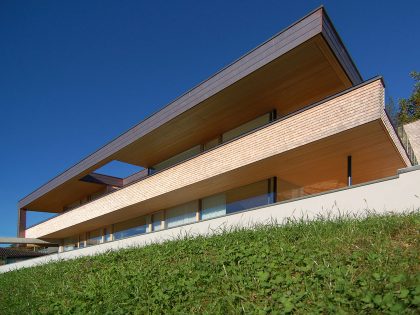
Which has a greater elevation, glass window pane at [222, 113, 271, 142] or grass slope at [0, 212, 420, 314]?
glass window pane at [222, 113, 271, 142]

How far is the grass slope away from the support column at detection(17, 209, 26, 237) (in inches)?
980

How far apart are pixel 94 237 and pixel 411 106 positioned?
89.8ft

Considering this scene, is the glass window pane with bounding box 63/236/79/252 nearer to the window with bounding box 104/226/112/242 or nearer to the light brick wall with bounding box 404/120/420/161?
the window with bounding box 104/226/112/242

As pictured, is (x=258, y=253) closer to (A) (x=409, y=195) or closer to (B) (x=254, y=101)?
(A) (x=409, y=195)

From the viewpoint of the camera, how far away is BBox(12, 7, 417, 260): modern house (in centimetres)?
1055

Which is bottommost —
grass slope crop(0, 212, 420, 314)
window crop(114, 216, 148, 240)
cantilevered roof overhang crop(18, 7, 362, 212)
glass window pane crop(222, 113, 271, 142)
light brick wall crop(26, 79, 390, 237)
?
grass slope crop(0, 212, 420, 314)

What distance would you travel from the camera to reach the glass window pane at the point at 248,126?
15338 mm

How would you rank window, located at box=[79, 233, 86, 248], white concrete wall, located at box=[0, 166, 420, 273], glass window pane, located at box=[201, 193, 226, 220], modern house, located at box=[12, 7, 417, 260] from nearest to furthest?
white concrete wall, located at box=[0, 166, 420, 273]
modern house, located at box=[12, 7, 417, 260]
glass window pane, located at box=[201, 193, 226, 220]
window, located at box=[79, 233, 86, 248]

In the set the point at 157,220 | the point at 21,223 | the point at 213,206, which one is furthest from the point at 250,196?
the point at 21,223

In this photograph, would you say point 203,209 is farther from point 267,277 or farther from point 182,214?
point 267,277

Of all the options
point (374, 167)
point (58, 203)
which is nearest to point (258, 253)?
point (374, 167)

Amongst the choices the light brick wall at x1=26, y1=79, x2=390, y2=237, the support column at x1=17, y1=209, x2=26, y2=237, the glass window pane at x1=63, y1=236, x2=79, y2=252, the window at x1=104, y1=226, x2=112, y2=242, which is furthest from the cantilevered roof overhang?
the support column at x1=17, y1=209, x2=26, y2=237

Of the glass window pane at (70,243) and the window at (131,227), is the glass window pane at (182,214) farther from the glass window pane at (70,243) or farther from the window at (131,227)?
the glass window pane at (70,243)

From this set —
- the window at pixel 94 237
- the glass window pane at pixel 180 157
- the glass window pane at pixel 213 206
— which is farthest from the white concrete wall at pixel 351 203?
the window at pixel 94 237
